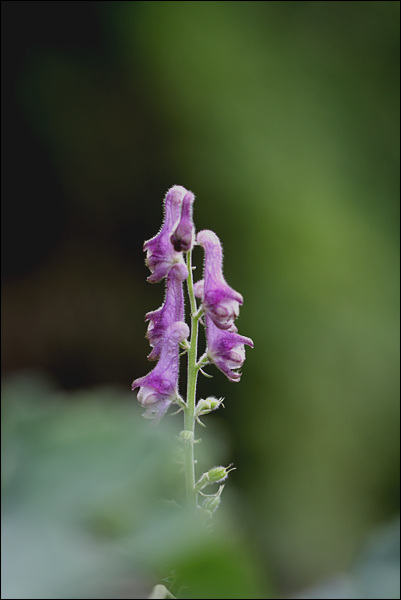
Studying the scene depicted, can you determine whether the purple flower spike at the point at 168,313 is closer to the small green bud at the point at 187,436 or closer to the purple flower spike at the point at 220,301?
the purple flower spike at the point at 220,301

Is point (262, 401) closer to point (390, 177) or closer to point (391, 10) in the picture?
point (390, 177)

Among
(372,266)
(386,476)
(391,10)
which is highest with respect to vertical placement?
(391,10)

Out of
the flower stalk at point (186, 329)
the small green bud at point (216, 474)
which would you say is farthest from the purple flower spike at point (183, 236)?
the small green bud at point (216, 474)

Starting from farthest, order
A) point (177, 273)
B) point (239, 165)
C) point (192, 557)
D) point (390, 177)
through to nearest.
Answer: point (390, 177)
point (239, 165)
point (177, 273)
point (192, 557)

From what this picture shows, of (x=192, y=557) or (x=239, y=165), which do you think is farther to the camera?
(x=239, y=165)

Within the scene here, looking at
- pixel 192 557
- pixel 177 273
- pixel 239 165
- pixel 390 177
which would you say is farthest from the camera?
pixel 390 177

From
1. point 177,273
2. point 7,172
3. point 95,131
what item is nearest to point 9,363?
point 7,172

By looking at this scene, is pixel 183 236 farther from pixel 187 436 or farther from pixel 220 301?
pixel 187 436

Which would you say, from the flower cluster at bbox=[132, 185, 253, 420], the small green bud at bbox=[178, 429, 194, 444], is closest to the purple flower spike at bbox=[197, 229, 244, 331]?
the flower cluster at bbox=[132, 185, 253, 420]

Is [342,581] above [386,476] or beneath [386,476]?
above
